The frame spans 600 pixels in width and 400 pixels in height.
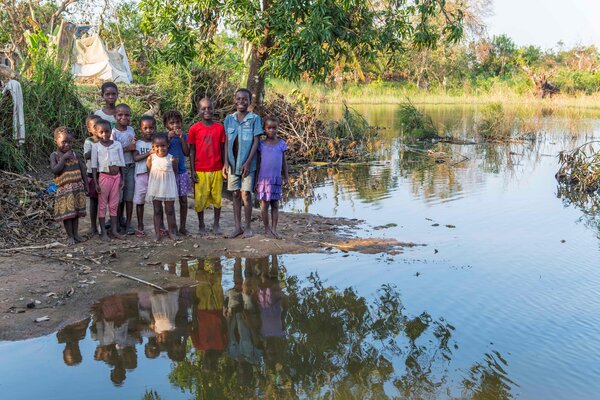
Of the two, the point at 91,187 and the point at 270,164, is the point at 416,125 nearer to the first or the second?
the point at 270,164

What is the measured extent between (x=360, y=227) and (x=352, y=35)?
3940mm

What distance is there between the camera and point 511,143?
19656 mm

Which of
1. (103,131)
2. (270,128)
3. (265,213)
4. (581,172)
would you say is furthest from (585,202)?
(103,131)

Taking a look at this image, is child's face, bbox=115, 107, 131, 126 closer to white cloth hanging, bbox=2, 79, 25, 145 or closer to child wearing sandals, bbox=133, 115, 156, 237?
child wearing sandals, bbox=133, 115, 156, 237

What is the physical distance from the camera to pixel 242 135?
6906mm

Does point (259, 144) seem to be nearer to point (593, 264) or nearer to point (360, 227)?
point (360, 227)

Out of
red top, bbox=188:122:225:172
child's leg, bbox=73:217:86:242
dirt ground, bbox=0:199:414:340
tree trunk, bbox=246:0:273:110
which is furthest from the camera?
tree trunk, bbox=246:0:273:110

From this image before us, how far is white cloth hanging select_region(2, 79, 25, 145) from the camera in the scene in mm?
8188

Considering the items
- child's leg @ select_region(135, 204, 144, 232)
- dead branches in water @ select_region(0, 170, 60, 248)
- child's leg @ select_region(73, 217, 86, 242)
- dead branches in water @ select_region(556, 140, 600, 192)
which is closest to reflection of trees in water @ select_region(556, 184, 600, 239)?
dead branches in water @ select_region(556, 140, 600, 192)

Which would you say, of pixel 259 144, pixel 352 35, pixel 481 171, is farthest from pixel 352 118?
pixel 259 144

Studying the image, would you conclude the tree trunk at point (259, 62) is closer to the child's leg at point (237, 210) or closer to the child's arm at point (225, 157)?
the child's arm at point (225, 157)

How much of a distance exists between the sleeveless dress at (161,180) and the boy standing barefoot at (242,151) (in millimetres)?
644

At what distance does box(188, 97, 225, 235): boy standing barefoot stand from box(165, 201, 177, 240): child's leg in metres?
0.38

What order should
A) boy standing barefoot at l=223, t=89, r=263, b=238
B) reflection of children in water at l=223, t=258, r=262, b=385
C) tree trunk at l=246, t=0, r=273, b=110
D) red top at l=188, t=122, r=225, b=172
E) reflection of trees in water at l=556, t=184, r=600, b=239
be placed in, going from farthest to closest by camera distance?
tree trunk at l=246, t=0, r=273, b=110
reflection of trees in water at l=556, t=184, r=600, b=239
red top at l=188, t=122, r=225, b=172
boy standing barefoot at l=223, t=89, r=263, b=238
reflection of children in water at l=223, t=258, r=262, b=385
